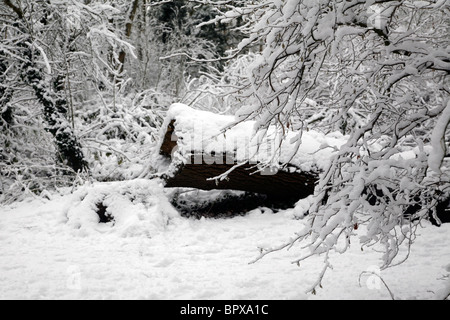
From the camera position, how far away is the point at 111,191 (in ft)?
15.9

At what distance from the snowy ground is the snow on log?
49cm

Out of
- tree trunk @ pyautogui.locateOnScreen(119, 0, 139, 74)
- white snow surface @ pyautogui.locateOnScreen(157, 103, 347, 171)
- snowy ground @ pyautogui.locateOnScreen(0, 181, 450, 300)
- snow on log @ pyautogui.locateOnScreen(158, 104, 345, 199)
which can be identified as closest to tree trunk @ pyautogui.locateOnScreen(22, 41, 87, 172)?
snowy ground @ pyautogui.locateOnScreen(0, 181, 450, 300)

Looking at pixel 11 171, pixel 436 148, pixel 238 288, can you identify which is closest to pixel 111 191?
pixel 238 288

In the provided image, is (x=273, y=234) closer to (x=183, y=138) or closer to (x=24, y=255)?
(x=183, y=138)

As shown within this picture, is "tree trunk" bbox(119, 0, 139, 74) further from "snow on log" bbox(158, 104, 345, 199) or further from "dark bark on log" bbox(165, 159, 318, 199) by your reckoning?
"dark bark on log" bbox(165, 159, 318, 199)

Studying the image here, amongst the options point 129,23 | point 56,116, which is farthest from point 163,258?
point 129,23

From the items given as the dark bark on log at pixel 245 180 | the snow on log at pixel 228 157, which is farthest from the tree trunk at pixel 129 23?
the dark bark on log at pixel 245 180

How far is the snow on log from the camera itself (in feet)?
15.1

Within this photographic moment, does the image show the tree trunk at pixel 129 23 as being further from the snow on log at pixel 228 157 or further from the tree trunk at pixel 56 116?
the snow on log at pixel 228 157

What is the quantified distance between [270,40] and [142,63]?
12626mm

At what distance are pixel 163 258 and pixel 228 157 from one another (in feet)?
5.94

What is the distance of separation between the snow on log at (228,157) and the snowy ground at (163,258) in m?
0.49

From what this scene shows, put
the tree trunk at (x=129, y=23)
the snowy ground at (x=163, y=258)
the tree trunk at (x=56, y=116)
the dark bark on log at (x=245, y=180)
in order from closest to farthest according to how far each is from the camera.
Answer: the snowy ground at (x=163, y=258) < the dark bark on log at (x=245, y=180) < the tree trunk at (x=56, y=116) < the tree trunk at (x=129, y=23)

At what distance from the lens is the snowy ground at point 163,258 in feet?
8.80
